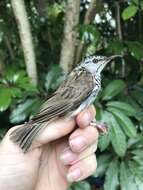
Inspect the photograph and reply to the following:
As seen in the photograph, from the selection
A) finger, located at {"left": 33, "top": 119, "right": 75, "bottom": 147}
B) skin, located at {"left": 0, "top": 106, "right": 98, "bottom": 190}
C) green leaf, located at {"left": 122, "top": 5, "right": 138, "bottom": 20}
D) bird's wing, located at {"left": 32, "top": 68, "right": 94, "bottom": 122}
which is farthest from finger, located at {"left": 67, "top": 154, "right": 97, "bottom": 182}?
green leaf, located at {"left": 122, "top": 5, "right": 138, "bottom": 20}

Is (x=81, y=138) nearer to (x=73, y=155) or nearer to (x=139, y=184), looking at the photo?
(x=73, y=155)

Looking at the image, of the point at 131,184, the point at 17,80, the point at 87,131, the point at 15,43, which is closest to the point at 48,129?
the point at 87,131

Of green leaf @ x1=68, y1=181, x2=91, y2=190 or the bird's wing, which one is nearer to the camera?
the bird's wing

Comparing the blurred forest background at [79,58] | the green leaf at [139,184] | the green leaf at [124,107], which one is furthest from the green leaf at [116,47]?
the green leaf at [139,184]

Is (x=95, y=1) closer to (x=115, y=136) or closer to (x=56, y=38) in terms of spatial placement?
(x=56, y=38)

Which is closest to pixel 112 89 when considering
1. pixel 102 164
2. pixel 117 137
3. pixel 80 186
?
pixel 117 137

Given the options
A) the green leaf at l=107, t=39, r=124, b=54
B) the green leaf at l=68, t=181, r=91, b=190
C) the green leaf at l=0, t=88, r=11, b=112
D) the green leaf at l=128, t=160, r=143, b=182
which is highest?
the green leaf at l=107, t=39, r=124, b=54

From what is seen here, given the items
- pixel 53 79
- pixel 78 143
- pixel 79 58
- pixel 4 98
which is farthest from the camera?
pixel 79 58

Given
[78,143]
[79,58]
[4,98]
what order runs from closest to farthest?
[78,143]
[4,98]
[79,58]

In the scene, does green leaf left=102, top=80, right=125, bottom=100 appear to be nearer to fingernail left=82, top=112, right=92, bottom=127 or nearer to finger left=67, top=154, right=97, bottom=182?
finger left=67, top=154, right=97, bottom=182
